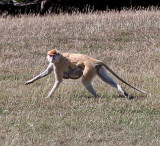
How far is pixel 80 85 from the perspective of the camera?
34.6 feet

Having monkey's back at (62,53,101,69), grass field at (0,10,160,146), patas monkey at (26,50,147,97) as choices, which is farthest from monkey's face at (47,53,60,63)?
grass field at (0,10,160,146)

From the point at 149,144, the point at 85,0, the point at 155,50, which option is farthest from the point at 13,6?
the point at 149,144

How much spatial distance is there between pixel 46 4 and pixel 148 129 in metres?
14.1

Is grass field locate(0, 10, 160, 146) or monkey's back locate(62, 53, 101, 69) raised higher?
monkey's back locate(62, 53, 101, 69)

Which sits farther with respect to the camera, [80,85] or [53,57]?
[80,85]

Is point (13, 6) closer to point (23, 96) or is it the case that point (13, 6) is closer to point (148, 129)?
point (23, 96)

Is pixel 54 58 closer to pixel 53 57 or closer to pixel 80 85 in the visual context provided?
pixel 53 57

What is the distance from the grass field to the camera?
729 cm

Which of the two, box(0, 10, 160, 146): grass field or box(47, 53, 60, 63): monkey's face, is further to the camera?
box(47, 53, 60, 63): monkey's face

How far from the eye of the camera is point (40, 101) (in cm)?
906

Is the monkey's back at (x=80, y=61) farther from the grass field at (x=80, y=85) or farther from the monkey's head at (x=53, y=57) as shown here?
the grass field at (x=80, y=85)

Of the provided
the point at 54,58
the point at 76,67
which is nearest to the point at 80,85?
the point at 76,67

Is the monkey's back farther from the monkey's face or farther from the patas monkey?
the monkey's face

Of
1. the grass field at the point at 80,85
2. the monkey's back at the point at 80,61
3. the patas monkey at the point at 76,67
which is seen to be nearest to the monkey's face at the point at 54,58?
the patas monkey at the point at 76,67
